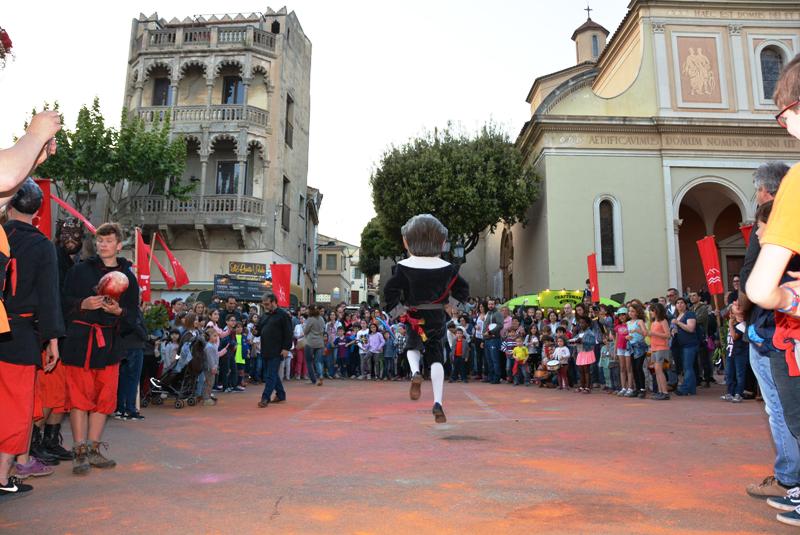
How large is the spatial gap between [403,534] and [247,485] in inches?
60.5

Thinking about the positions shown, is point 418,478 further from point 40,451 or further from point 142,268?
point 142,268

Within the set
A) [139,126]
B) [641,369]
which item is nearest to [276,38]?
[139,126]

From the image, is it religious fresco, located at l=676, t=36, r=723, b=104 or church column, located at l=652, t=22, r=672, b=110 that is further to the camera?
religious fresco, located at l=676, t=36, r=723, b=104

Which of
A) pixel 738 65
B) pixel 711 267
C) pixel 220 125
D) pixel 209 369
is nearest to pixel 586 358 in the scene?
pixel 711 267

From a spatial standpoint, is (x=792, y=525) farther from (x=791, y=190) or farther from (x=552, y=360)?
(x=552, y=360)

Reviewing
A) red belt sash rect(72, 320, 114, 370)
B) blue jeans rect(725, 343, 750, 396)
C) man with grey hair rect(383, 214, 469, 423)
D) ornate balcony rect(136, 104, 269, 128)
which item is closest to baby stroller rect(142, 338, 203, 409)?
man with grey hair rect(383, 214, 469, 423)

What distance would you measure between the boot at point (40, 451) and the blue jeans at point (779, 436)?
18.2 ft

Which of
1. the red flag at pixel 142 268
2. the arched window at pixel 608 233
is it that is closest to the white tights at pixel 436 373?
the red flag at pixel 142 268

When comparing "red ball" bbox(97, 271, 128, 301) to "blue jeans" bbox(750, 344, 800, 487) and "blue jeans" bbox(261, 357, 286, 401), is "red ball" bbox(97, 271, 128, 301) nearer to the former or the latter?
"blue jeans" bbox(750, 344, 800, 487)

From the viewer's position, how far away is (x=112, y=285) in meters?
4.73

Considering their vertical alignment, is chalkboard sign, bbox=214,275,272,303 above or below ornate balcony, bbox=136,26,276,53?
below

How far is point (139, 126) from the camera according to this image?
85.5 ft

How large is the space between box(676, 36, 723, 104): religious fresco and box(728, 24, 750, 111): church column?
735mm

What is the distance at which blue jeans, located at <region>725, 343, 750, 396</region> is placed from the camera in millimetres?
9969
